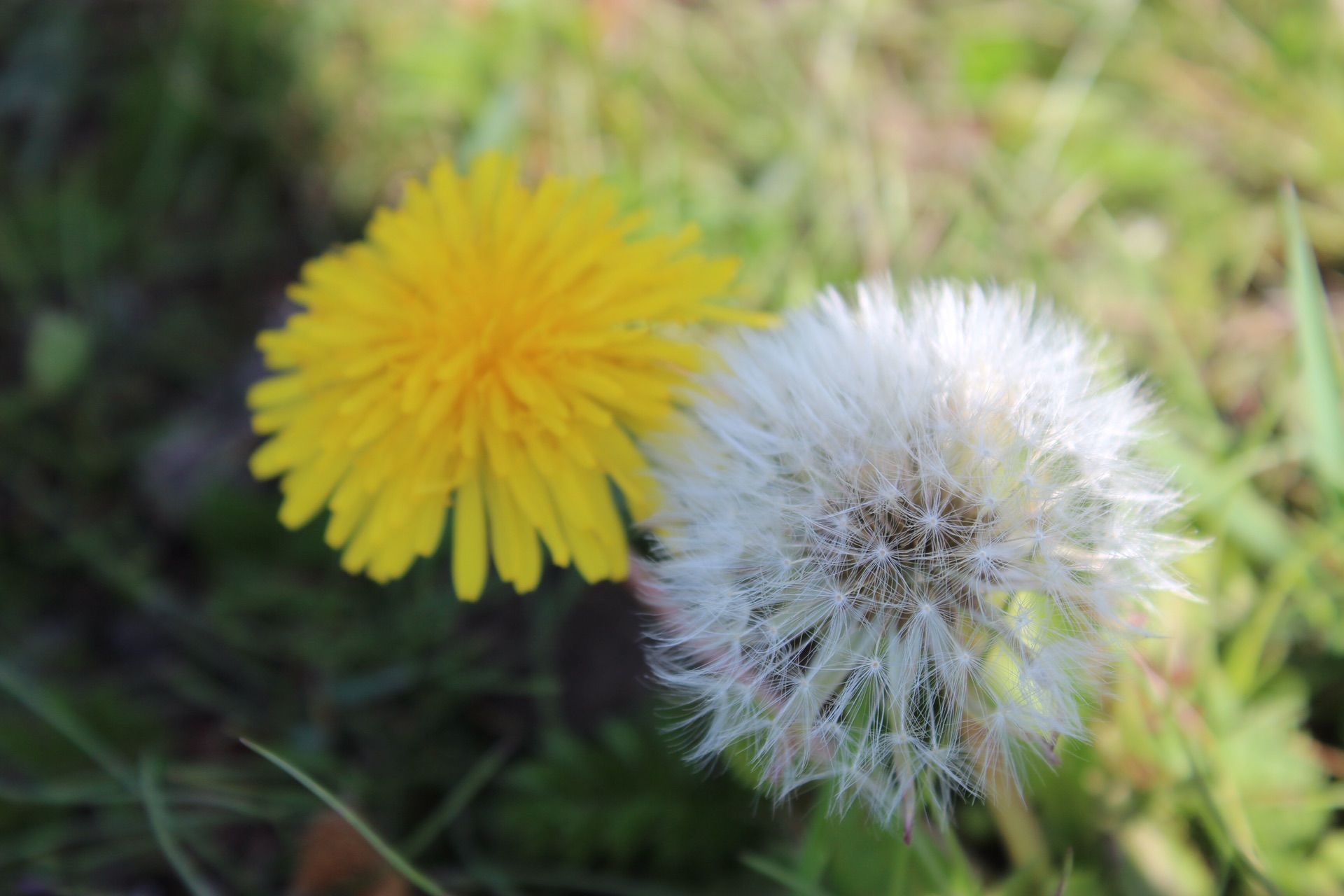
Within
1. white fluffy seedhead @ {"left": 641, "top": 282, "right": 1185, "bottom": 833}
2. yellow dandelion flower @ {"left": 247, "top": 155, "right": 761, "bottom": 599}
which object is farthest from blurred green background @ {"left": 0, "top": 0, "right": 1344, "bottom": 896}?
yellow dandelion flower @ {"left": 247, "top": 155, "right": 761, "bottom": 599}

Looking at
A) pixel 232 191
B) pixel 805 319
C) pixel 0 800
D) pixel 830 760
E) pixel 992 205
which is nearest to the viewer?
pixel 830 760

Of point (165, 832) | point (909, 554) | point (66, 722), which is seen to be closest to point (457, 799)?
point (165, 832)

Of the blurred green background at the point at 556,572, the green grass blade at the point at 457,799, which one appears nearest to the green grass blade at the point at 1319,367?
the blurred green background at the point at 556,572

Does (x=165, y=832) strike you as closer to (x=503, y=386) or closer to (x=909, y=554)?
(x=503, y=386)

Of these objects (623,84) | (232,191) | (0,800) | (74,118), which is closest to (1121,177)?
(623,84)

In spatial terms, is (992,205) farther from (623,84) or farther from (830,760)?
(830,760)

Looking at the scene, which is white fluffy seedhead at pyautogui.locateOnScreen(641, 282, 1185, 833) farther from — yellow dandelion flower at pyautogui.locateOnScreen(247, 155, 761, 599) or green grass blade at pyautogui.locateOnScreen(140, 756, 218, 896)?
green grass blade at pyautogui.locateOnScreen(140, 756, 218, 896)
